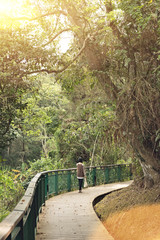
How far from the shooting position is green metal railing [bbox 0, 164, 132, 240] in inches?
125

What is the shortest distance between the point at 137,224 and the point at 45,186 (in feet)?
16.0

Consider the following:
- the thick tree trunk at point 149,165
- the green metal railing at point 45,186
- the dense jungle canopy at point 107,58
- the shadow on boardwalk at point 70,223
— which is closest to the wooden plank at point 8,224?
the green metal railing at point 45,186

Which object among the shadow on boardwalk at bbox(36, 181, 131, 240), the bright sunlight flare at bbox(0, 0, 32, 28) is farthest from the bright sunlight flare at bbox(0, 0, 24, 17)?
the shadow on boardwalk at bbox(36, 181, 131, 240)

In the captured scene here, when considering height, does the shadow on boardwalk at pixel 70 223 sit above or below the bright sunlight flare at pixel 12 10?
below

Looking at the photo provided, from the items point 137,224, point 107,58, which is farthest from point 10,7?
point 137,224

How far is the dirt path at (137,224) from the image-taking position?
271 inches

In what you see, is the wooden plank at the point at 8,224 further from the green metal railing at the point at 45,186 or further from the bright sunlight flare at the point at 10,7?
the bright sunlight flare at the point at 10,7

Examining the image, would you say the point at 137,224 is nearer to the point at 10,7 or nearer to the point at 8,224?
the point at 8,224

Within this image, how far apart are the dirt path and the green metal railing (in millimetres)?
2111

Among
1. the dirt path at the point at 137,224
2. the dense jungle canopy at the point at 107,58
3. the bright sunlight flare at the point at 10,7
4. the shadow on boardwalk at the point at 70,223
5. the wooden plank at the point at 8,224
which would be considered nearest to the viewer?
the wooden plank at the point at 8,224

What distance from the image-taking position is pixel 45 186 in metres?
11.7

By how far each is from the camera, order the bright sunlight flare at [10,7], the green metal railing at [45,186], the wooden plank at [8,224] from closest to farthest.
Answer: the wooden plank at [8,224] < the green metal railing at [45,186] < the bright sunlight flare at [10,7]

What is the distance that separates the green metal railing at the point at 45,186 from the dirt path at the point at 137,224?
2111mm

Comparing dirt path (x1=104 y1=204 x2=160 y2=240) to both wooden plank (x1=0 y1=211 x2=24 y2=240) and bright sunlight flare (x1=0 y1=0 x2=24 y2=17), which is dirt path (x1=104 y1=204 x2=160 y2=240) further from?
bright sunlight flare (x1=0 y1=0 x2=24 y2=17)
